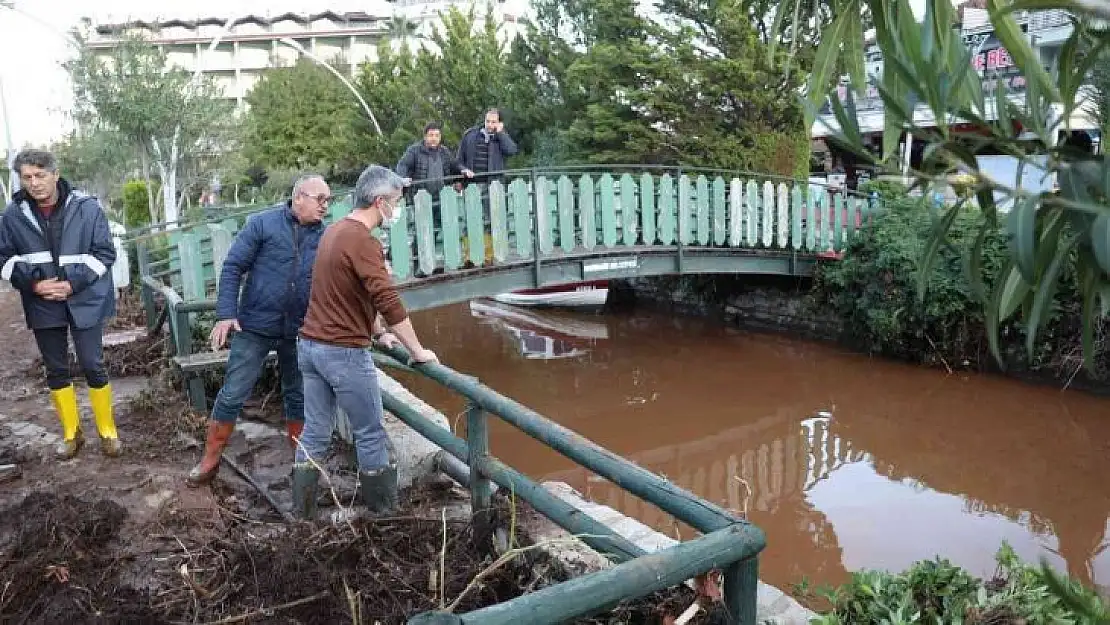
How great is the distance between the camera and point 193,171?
19.9m

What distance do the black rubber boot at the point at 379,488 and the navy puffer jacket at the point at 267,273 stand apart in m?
0.99

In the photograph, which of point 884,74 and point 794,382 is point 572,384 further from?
point 884,74

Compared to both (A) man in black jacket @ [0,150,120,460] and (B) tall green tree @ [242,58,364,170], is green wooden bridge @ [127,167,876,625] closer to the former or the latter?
(A) man in black jacket @ [0,150,120,460]

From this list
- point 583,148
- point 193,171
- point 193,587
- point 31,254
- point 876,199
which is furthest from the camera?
point 193,171

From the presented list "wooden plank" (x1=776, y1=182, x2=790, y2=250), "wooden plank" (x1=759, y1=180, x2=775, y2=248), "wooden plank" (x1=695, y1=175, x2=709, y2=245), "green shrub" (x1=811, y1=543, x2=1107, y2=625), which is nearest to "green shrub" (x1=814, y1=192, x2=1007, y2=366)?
"wooden plank" (x1=776, y1=182, x2=790, y2=250)

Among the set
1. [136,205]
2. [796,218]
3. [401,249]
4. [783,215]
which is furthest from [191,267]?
[136,205]

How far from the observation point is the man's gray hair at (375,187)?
3061 millimetres

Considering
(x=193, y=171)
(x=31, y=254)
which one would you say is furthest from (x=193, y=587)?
(x=193, y=171)

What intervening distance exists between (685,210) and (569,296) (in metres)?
4.61

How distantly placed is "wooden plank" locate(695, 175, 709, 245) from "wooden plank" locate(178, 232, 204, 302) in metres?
5.51

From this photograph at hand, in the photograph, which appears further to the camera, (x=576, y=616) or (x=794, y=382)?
(x=794, y=382)

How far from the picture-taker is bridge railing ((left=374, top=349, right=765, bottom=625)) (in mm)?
1342

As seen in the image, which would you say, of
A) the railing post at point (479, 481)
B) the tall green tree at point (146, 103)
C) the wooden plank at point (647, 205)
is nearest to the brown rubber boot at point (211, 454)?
the railing post at point (479, 481)

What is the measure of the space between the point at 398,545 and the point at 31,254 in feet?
8.16
